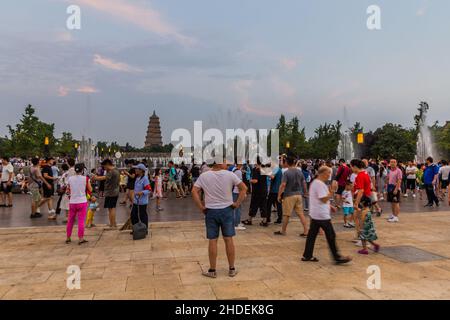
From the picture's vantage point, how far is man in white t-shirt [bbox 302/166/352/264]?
19.6 ft

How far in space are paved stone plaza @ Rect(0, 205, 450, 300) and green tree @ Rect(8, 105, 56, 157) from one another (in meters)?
50.9

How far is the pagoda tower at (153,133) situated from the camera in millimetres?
136250

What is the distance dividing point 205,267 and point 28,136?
185 feet

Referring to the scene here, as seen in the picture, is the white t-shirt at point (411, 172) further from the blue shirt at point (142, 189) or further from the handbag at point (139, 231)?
the handbag at point (139, 231)

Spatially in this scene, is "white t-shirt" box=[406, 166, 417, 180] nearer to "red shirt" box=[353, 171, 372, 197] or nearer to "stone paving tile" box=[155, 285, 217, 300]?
"red shirt" box=[353, 171, 372, 197]

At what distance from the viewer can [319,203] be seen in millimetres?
6117

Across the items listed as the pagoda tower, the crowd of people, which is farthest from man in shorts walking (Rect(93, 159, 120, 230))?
the pagoda tower

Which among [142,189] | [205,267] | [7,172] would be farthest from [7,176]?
[205,267]

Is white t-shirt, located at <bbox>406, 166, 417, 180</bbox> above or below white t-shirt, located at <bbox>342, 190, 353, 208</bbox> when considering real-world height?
above

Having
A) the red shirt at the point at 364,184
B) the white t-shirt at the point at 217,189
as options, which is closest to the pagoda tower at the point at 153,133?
the red shirt at the point at 364,184
